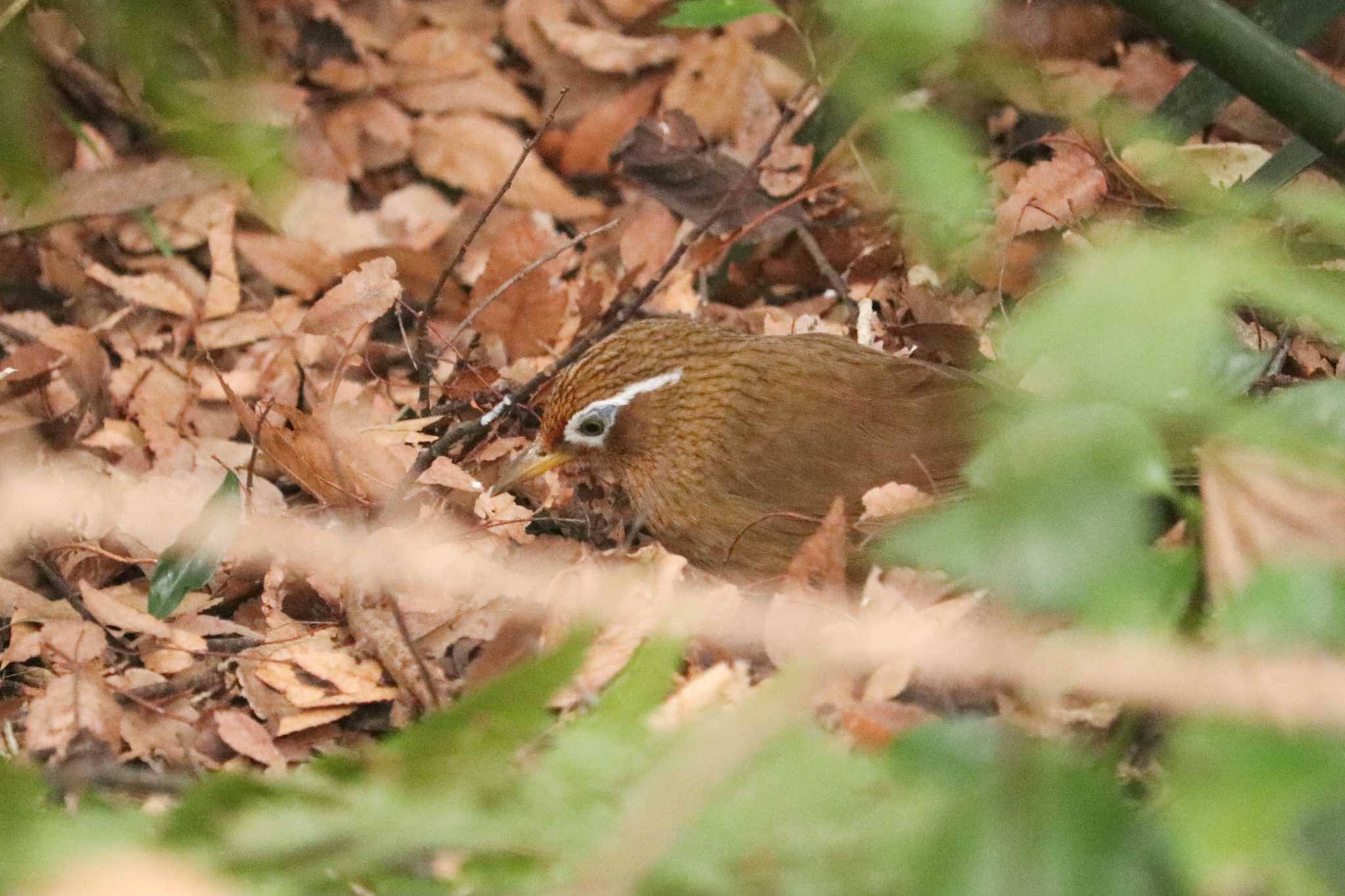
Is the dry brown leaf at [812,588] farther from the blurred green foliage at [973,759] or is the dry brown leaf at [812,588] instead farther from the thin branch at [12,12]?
the thin branch at [12,12]

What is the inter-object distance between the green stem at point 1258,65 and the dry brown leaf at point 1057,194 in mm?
847

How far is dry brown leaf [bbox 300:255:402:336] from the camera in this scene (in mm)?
3340

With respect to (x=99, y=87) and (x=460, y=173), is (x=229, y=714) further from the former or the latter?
(x=99, y=87)

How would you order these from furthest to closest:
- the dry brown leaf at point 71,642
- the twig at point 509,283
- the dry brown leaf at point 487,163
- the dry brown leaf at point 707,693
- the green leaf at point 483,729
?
1. the dry brown leaf at point 487,163
2. the twig at point 509,283
3. the dry brown leaf at point 71,642
4. the dry brown leaf at point 707,693
5. the green leaf at point 483,729

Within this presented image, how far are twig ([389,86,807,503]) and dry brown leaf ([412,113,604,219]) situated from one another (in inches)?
28.6

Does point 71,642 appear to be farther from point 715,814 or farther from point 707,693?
point 715,814

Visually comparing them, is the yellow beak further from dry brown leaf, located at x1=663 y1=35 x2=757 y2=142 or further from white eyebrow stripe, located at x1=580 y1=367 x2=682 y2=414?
dry brown leaf, located at x1=663 y1=35 x2=757 y2=142

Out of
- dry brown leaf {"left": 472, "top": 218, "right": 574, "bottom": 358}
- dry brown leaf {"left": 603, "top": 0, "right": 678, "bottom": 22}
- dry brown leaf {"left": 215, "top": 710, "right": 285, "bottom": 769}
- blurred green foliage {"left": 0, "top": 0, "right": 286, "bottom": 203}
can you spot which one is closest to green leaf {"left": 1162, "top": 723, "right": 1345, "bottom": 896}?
blurred green foliage {"left": 0, "top": 0, "right": 286, "bottom": 203}

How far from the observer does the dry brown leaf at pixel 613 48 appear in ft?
15.7

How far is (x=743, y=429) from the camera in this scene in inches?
130

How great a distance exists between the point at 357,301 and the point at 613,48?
6.46 ft

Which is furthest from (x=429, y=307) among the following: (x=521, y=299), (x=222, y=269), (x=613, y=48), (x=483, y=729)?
(x=483, y=729)

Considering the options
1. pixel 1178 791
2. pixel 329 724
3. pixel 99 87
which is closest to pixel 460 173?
pixel 99 87

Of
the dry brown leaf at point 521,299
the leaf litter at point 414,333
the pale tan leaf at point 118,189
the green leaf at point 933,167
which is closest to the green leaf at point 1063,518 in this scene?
the green leaf at point 933,167
